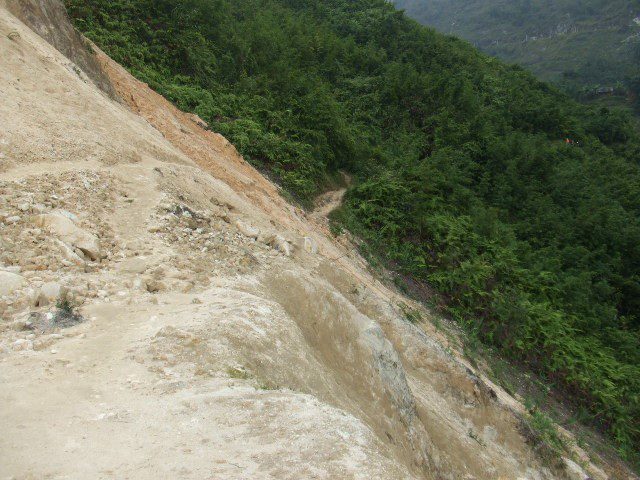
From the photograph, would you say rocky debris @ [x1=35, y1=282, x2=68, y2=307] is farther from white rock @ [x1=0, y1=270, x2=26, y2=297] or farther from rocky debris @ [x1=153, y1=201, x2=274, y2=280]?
rocky debris @ [x1=153, y1=201, x2=274, y2=280]

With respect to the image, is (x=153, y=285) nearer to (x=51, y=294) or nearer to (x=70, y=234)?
(x=51, y=294)

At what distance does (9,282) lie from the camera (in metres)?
4.83

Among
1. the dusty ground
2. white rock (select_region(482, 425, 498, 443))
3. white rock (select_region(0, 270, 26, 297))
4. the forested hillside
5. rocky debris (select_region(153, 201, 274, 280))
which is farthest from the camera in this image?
the forested hillside

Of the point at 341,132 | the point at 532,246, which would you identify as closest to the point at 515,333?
the point at 532,246

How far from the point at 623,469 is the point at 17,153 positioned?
54.0ft

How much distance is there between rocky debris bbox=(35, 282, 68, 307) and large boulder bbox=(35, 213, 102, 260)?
794 mm

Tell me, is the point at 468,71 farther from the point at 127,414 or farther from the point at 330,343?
the point at 127,414

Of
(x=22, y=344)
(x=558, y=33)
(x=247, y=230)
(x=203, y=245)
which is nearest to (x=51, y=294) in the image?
(x=22, y=344)

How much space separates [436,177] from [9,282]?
1716cm

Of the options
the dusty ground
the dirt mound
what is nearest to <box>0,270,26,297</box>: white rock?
the dusty ground

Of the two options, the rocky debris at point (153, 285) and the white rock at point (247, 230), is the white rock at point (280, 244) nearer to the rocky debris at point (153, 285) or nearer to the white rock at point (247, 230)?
the white rock at point (247, 230)

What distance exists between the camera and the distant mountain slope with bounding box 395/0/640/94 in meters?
98.5

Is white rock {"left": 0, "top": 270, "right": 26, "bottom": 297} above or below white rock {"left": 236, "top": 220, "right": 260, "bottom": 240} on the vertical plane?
below

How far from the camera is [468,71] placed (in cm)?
3572
